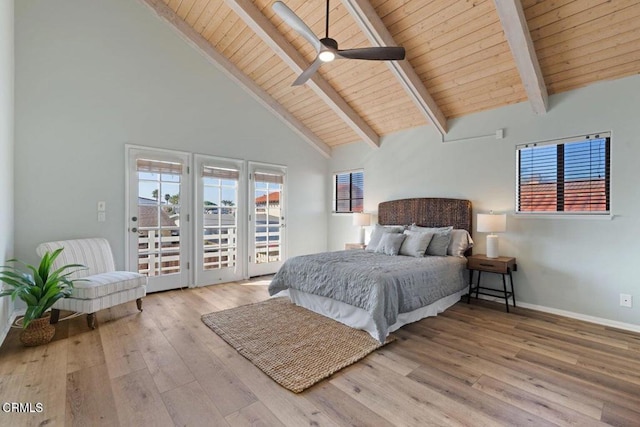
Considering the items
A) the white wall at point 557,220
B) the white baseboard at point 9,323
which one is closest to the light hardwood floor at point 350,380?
the white baseboard at point 9,323

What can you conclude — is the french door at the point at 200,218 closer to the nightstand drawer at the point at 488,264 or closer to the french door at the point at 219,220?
the french door at the point at 219,220

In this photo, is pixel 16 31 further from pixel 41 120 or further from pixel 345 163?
pixel 345 163

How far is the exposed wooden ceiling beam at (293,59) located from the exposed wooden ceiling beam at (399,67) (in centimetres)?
114

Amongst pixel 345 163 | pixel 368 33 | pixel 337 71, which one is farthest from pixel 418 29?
pixel 345 163

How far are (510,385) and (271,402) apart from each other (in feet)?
5.42

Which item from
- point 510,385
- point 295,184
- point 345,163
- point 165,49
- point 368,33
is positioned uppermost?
point 165,49

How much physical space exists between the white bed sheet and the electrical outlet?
1572mm

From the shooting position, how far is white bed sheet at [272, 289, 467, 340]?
2922 mm

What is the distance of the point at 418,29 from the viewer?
3.33m

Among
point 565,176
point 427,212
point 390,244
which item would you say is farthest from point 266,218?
point 565,176

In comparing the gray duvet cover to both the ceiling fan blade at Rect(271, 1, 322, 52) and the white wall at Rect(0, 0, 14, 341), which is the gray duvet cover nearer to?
the ceiling fan blade at Rect(271, 1, 322, 52)

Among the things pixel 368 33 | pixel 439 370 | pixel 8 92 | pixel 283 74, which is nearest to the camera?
pixel 439 370

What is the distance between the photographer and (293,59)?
406 centimetres

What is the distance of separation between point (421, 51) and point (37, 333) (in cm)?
486
